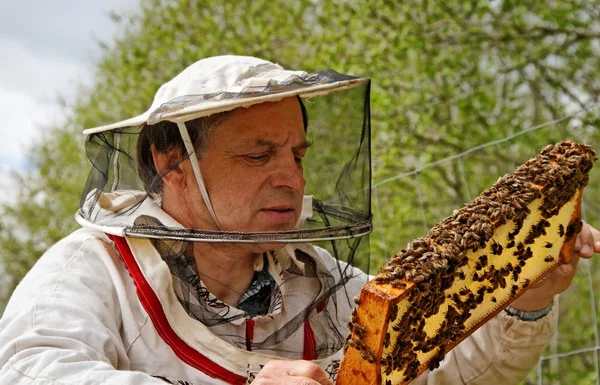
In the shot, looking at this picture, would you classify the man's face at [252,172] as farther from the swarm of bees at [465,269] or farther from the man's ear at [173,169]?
the swarm of bees at [465,269]

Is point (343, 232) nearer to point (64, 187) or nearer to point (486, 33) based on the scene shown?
point (486, 33)

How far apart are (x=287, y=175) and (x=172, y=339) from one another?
62 centimetres

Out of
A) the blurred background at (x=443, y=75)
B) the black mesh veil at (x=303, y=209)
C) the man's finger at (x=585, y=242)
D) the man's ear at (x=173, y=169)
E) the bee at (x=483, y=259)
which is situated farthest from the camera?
the blurred background at (x=443, y=75)

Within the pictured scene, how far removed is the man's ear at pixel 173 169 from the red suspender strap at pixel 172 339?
1.00ft

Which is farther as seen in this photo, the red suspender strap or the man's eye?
the man's eye

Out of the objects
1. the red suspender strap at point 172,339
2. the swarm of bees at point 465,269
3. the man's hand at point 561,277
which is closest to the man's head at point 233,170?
the red suspender strap at point 172,339

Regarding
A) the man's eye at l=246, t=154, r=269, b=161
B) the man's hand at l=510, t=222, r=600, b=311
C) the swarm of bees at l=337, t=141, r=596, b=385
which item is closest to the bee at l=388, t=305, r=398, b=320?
the swarm of bees at l=337, t=141, r=596, b=385

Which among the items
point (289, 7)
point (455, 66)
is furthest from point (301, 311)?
point (289, 7)

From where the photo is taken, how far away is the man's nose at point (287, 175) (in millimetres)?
2283

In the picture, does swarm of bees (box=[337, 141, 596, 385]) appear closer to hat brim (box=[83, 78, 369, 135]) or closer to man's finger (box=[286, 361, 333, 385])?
man's finger (box=[286, 361, 333, 385])

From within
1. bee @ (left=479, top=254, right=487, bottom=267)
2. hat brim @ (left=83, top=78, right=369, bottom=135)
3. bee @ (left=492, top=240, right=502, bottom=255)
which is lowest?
bee @ (left=479, top=254, right=487, bottom=267)

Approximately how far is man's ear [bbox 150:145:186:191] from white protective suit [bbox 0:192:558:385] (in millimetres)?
95

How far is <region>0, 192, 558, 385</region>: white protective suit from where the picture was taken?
1.77 meters

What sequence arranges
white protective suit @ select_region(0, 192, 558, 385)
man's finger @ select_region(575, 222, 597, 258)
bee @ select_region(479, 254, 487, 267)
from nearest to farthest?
1. white protective suit @ select_region(0, 192, 558, 385)
2. bee @ select_region(479, 254, 487, 267)
3. man's finger @ select_region(575, 222, 597, 258)
